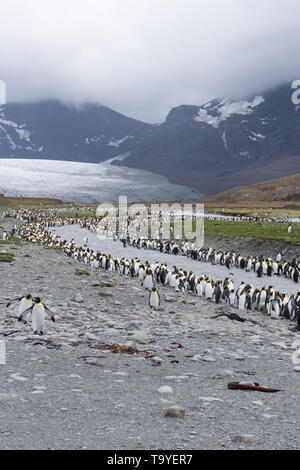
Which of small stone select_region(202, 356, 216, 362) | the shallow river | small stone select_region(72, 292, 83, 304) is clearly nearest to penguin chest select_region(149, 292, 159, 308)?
small stone select_region(72, 292, 83, 304)

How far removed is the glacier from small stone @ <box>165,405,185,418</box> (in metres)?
114

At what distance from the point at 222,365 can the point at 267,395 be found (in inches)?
56.4

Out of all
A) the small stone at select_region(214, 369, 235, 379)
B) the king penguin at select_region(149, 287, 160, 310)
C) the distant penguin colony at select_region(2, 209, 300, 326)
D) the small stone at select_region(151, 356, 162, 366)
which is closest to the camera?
the small stone at select_region(214, 369, 235, 379)

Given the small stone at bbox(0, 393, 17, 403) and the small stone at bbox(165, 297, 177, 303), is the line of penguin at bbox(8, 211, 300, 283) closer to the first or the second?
the small stone at bbox(165, 297, 177, 303)

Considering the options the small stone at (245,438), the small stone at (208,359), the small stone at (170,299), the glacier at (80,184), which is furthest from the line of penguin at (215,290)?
the glacier at (80,184)

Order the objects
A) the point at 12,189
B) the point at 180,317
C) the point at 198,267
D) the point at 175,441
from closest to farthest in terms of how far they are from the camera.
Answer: the point at 175,441
the point at 180,317
the point at 198,267
the point at 12,189

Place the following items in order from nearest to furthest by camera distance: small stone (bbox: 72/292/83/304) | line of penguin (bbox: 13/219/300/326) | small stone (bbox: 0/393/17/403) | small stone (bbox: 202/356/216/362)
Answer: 1. small stone (bbox: 0/393/17/403)
2. small stone (bbox: 202/356/216/362)
3. small stone (bbox: 72/292/83/304)
4. line of penguin (bbox: 13/219/300/326)

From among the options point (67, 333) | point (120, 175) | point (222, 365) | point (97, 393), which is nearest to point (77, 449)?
point (97, 393)

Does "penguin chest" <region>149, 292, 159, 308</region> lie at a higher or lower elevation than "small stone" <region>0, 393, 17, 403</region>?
lower

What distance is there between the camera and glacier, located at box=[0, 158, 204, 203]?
11812 centimetres

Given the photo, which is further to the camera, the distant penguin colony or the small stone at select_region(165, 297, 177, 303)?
the small stone at select_region(165, 297, 177, 303)

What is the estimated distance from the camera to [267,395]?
5.22m

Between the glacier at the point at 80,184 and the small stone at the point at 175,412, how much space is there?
114 metres

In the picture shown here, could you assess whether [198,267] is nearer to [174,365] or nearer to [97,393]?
[174,365]
